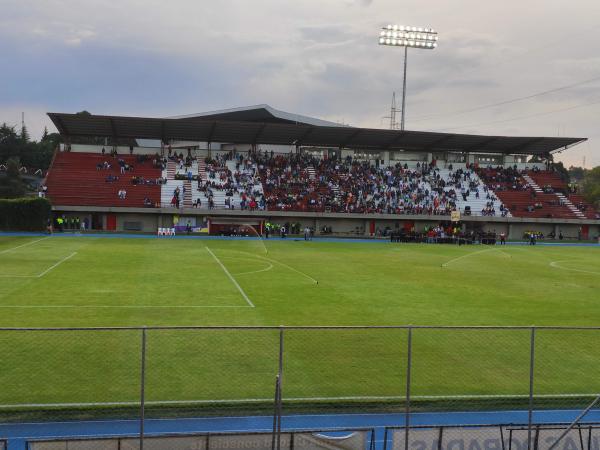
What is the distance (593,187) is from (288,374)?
103 m

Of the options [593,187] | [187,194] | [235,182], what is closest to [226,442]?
[187,194]

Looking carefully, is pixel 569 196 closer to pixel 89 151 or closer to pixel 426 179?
pixel 426 179

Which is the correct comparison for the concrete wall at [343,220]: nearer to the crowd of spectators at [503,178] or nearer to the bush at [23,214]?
the bush at [23,214]

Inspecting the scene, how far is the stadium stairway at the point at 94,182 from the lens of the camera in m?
57.3

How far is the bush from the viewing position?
166 feet

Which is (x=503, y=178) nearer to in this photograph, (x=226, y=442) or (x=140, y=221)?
(x=140, y=221)

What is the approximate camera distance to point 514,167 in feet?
251

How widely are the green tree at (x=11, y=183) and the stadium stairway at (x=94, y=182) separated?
1238 centimetres

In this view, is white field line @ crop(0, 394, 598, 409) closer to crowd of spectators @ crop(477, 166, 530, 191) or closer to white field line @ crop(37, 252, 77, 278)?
white field line @ crop(37, 252, 77, 278)

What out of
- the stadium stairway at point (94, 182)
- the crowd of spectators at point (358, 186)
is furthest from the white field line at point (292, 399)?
the crowd of spectators at point (358, 186)

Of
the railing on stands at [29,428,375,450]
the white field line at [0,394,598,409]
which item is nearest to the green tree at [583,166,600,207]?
the white field line at [0,394,598,409]

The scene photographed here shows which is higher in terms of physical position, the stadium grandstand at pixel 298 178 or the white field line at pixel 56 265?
the stadium grandstand at pixel 298 178

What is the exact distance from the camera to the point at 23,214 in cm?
5084

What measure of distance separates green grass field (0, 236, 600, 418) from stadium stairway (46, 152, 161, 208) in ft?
70.2
